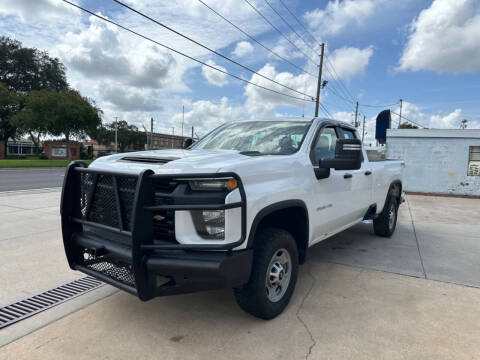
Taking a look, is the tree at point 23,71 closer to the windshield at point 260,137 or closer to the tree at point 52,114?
the tree at point 52,114

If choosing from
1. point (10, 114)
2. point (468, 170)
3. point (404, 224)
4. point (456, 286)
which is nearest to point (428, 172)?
point (468, 170)

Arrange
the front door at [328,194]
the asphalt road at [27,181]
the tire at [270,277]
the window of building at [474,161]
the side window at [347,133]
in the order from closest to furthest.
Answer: the tire at [270,277], the front door at [328,194], the side window at [347,133], the asphalt road at [27,181], the window of building at [474,161]

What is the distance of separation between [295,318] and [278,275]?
42 cm

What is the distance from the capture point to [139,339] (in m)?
2.74

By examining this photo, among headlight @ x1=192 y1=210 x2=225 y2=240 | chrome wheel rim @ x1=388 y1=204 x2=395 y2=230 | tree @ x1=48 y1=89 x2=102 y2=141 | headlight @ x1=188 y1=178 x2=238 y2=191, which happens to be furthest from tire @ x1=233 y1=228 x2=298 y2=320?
tree @ x1=48 y1=89 x2=102 y2=141

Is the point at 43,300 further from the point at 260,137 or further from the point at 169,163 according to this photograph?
the point at 260,137

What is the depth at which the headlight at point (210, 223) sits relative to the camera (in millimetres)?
2480

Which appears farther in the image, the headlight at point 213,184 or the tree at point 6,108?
the tree at point 6,108

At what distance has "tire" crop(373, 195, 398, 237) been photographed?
6086 millimetres

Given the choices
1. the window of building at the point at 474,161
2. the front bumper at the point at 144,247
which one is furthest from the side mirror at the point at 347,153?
the window of building at the point at 474,161

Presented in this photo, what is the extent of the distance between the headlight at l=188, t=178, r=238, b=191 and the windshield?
97 cm

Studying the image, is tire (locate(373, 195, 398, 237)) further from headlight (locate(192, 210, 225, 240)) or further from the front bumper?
headlight (locate(192, 210, 225, 240))

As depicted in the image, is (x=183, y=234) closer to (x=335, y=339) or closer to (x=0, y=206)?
(x=335, y=339)

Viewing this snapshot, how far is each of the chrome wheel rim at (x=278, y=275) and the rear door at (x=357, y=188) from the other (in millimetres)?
1445
